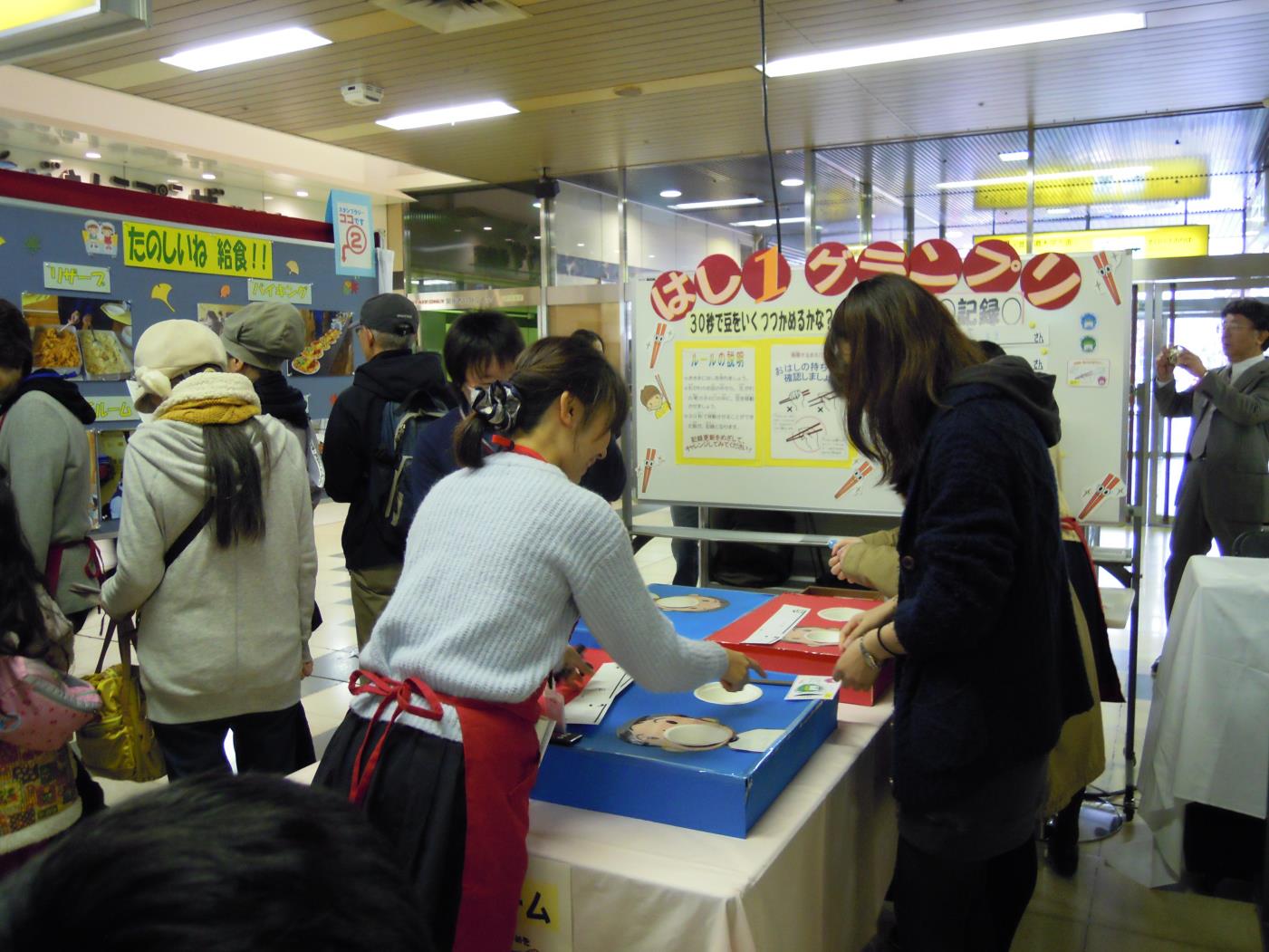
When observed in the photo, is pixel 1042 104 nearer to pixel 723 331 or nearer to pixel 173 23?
pixel 723 331

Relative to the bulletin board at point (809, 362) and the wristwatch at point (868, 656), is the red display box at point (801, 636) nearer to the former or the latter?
the wristwatch at point (868, 656)

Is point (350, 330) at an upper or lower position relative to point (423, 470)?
upper

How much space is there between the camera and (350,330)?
15.8ft

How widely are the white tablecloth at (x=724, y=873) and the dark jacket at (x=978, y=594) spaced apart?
0.17 metres

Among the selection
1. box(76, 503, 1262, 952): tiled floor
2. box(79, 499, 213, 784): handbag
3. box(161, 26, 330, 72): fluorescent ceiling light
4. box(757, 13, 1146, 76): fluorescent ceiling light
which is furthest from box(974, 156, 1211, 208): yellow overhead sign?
box(79, 499, 213, 784): handbag

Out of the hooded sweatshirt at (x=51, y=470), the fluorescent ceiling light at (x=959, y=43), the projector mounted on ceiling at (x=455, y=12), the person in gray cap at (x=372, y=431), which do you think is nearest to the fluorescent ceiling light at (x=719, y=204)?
the fluorescent ceiling light at (x=959, y=43)

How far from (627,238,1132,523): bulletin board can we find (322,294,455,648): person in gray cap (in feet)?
3.40

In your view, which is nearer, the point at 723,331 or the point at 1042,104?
the point at 723,331

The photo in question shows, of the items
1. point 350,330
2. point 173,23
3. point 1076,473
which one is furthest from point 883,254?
point 173,23

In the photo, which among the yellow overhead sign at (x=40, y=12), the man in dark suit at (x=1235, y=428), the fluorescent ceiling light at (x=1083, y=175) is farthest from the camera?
the fluorescent ceiling light at (x=1083, y=175)

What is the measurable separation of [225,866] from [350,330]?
4639 mm

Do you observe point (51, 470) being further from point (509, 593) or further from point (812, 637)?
point (812, 637)

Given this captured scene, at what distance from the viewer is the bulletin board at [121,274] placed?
136 inches

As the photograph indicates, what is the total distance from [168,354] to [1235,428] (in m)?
4.44
